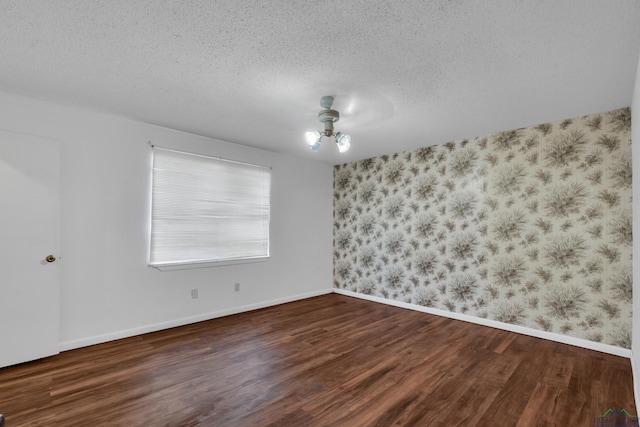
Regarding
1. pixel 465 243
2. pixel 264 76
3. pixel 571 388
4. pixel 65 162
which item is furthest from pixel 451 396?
pixel 65 162

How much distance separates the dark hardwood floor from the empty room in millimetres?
24

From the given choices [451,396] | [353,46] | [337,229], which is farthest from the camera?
[337,229]

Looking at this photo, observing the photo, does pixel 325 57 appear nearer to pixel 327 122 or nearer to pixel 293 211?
pixel 327 122

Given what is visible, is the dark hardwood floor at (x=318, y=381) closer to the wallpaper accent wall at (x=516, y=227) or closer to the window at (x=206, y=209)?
the wallpaper accent wall at (x=516, y=227)

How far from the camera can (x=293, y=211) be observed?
513 cm

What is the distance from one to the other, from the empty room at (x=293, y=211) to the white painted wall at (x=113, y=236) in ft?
0.07

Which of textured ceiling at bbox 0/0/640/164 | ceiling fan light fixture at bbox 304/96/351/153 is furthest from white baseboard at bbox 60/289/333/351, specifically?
ceiling fan light fixture at bbox 304/96/351/153

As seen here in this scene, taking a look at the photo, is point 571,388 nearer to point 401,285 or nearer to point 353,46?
point 401,285

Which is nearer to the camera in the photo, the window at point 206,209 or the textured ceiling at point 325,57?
the textured ceiling at point 325,57

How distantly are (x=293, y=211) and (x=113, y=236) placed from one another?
104 inches

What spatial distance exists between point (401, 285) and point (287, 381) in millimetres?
2861

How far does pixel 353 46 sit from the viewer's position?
6.29ft

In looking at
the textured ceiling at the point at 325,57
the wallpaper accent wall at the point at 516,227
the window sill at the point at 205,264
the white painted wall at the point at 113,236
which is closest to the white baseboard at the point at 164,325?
the white painted wall at the point at 113,236

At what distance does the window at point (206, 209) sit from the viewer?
3.68 metres
